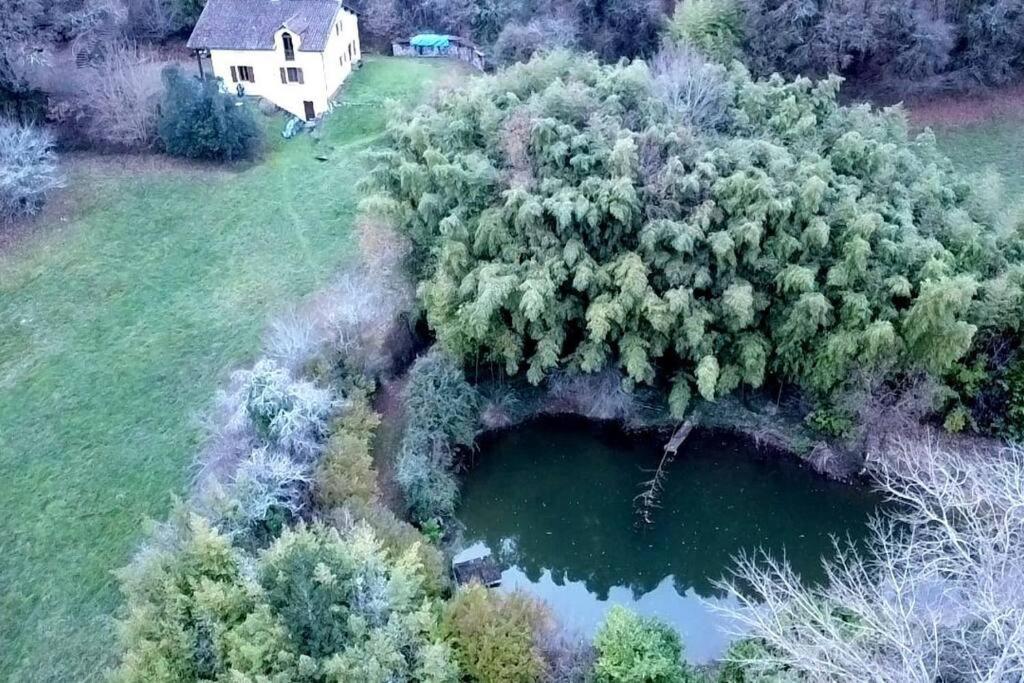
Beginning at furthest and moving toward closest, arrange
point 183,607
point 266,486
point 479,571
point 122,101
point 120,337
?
1. point 122,101
2. point 120,337
3. point 479,571
4. point 266,486
5. point 183,607

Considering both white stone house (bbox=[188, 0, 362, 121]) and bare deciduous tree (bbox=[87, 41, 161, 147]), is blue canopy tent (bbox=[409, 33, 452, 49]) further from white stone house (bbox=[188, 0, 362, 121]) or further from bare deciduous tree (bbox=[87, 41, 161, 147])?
bare deciduous tree (bbox=[87, 41, 161, 147])

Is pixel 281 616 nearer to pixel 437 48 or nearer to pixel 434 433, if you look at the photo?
pixel 434 433

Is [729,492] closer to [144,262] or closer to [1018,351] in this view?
[1018,351]

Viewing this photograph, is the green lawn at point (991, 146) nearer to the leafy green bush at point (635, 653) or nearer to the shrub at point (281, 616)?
the leafy green bush at point (635, 653)

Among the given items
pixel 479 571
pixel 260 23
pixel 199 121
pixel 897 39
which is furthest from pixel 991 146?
pixel 199 121

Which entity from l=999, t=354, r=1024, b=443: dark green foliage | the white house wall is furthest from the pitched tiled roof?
l=999, t=354, r=1024, b=443: dark green foliage

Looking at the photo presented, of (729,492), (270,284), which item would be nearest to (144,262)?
(270,284)
